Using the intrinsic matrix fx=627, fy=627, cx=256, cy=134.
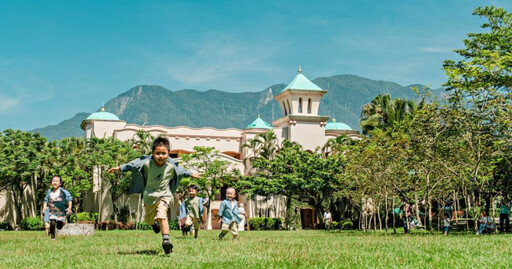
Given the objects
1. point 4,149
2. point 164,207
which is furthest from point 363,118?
point 164,207

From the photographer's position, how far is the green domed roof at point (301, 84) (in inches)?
2447

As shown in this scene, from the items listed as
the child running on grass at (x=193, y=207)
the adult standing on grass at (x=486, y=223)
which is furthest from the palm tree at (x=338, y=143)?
the child running on grass at (x=193, y=207)

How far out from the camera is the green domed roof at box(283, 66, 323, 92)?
62156mm

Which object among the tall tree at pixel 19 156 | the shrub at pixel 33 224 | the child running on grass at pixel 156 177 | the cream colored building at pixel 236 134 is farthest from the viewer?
the cream colored building at pixel 236 134

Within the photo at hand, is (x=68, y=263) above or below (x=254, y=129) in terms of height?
below

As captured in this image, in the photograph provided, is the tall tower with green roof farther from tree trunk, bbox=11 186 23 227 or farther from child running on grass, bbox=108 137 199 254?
child running on grass, bbox=108 137 199 254

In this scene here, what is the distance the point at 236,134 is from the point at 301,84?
332 inches

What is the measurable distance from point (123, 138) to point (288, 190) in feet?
51.2

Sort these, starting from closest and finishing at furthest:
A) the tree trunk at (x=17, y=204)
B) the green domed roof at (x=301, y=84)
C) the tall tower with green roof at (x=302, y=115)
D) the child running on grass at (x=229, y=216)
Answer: the child running on grass at (x=229, y=216) < the tree trunk at (x=17, y=204) < the tall tower with green roof at (x=302, y=115) < the green domed roof at (x=301, y=84)

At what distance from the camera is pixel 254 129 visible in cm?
6112

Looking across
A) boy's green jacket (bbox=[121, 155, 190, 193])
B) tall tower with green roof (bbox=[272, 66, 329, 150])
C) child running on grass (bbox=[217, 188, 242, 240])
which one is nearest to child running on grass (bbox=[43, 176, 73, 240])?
child running on grass (bbox=[217, 188, 242, 240])

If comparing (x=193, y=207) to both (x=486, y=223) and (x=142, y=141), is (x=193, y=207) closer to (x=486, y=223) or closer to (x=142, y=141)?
(x=486, y=223)

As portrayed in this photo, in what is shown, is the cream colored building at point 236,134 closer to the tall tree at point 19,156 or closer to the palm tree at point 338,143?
the palm tree at point 338,143

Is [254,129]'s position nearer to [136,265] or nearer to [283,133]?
[283,133]
